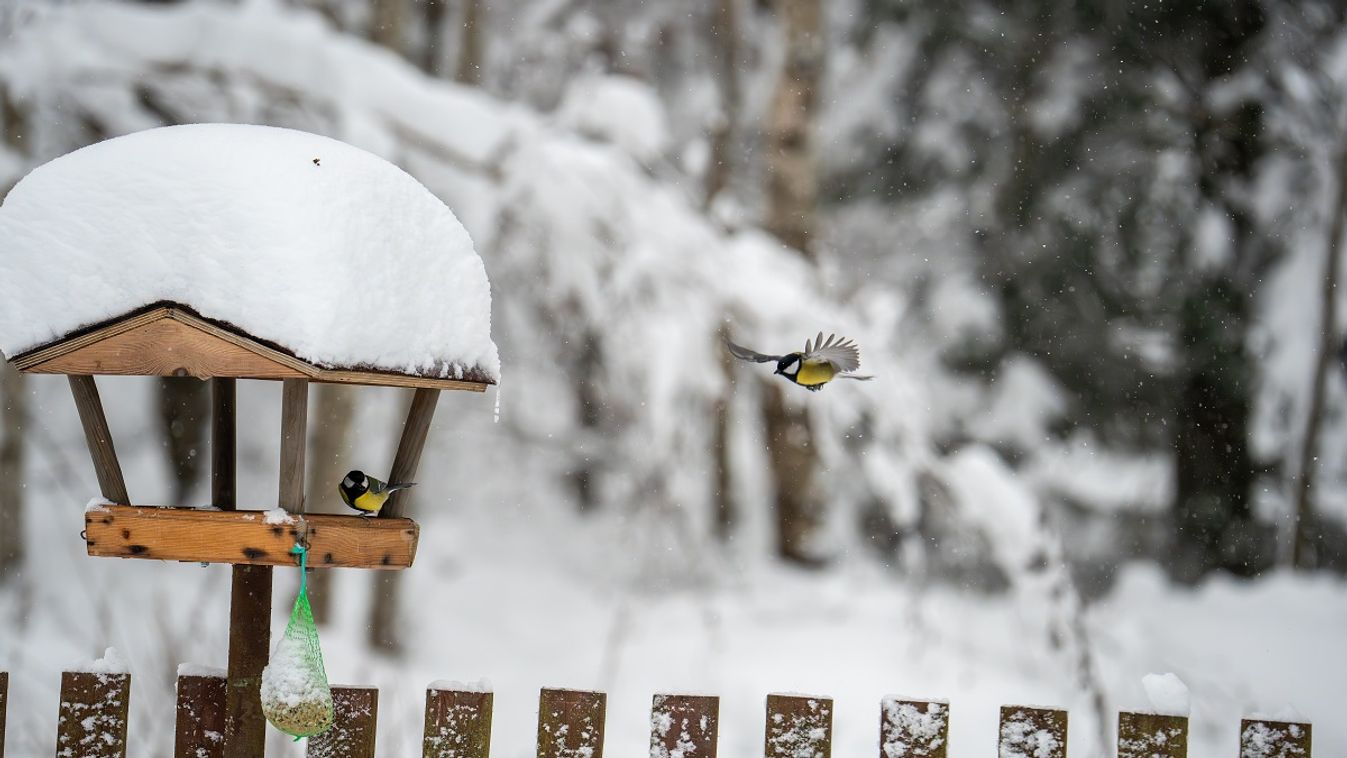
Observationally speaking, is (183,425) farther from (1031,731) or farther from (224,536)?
(1031,731)

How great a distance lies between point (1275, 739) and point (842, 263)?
863 cm

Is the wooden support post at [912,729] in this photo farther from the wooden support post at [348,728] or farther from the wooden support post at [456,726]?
the wooden support post at [348,728]

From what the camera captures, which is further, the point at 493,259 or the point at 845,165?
the point at 845,165

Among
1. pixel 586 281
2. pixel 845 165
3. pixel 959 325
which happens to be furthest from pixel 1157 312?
pixel 586 281

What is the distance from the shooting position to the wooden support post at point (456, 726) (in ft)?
6.37

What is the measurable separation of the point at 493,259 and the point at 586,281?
2.61 ft

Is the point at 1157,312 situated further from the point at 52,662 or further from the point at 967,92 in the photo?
the point at 52,662

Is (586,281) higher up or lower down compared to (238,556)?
higher up

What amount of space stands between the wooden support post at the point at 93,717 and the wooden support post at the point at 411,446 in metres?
0.58

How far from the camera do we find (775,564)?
26.8 feet

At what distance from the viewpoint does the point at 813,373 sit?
80.1 inches

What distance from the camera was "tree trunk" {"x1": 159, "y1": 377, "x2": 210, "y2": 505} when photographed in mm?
7391

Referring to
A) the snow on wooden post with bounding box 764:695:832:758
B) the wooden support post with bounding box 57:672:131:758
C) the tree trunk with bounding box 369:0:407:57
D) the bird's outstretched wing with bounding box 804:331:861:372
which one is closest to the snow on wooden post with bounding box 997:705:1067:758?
the snow on wooden post with bounding box 764:695:832:758

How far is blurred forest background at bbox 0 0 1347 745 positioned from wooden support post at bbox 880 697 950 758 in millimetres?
2563
